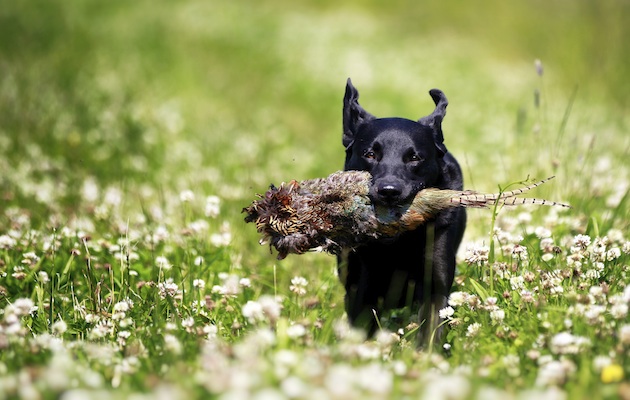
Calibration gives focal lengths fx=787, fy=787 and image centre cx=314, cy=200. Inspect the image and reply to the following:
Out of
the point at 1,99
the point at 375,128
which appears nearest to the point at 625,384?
A: the point at 375,128

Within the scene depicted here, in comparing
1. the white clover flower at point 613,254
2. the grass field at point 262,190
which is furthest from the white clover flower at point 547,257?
the white clover flower at point 613,254

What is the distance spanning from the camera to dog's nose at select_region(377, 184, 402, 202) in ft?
12.0

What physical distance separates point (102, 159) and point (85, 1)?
1308 centimetres

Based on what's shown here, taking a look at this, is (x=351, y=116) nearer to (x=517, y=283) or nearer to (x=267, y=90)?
(x=517, y=283)

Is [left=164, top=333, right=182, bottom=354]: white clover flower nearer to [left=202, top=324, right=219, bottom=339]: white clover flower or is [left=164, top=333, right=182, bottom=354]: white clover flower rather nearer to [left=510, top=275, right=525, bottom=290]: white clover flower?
[left=202, top=324, right=219, bottom=339]: white clover flower

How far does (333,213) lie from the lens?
141 inches

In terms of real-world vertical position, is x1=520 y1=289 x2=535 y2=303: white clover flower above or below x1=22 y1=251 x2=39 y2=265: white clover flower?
above

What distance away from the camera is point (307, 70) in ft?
49.2

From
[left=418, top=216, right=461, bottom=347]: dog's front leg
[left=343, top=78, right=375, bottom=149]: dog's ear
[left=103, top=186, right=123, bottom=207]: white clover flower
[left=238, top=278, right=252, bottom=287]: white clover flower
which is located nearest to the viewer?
[left=238, top=278, right=252, bottom=287]: white clover flower

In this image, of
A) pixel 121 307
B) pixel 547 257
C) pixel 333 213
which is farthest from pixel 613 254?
pixel 121 307

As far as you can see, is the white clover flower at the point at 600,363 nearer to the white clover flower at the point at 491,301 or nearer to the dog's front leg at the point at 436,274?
the white clover flower at the point at 491,301

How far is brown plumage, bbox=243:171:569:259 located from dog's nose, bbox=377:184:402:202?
5 cm

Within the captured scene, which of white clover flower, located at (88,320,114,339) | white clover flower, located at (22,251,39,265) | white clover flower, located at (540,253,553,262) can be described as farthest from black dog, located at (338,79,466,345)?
white clover flower, located at (22,251,39,265)

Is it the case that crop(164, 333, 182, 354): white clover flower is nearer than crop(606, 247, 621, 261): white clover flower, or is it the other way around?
crop(164, 333, 182, 354): white clover flower
